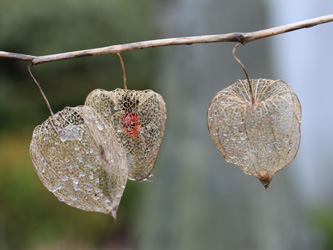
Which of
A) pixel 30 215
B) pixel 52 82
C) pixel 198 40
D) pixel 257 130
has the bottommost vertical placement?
pixel 30 215

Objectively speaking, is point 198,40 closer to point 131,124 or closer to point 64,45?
point 131,124

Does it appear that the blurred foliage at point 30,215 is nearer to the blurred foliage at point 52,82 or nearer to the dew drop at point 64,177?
the blurred foliage at point 52,82

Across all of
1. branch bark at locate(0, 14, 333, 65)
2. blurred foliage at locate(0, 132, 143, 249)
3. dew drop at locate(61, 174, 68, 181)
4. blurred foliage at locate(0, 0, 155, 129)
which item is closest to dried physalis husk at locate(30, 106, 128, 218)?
dew drop at locate(61, 174, 68, 181)

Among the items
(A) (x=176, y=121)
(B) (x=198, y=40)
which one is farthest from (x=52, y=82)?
(B) (x=198, y=40)

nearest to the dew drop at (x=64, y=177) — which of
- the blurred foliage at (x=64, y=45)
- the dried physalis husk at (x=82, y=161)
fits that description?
the dried physalis husk at (x=82, y=161)

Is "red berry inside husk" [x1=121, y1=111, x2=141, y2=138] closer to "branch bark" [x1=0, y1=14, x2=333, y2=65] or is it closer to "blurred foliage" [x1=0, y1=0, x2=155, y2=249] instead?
"branch bark" [x1=0, y1=14, x2=333, y2=65]

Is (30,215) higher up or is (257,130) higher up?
(257,130)

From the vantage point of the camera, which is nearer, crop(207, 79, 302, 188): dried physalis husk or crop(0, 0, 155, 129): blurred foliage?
crop(207, 79, 302, 188): dried physalis husk
